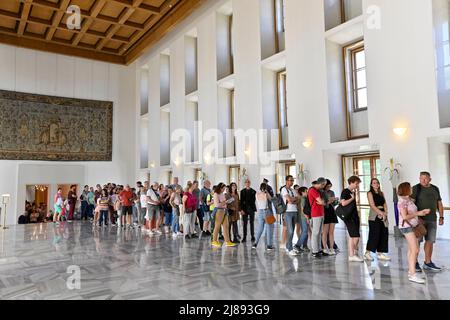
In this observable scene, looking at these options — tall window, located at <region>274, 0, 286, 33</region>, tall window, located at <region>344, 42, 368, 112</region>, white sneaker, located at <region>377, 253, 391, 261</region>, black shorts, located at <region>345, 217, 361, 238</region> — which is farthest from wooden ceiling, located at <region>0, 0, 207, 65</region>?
white sneaker, located at <region>377, 253, 391, 261</region>

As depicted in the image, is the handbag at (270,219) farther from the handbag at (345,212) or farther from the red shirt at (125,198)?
the red shirt at (125,198)

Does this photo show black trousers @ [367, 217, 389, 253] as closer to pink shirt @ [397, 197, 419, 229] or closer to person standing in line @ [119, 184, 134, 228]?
pink shirt @ [397, 197, 419, 229]

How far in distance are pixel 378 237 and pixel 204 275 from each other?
294 centimetres

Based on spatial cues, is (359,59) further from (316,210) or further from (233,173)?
(233,173)

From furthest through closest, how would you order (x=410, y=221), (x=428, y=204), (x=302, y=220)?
(x=302, y=220), (x=428, y=204), (x=410, y=221)

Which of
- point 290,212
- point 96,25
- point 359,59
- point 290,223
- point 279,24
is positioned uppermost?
point 96,25

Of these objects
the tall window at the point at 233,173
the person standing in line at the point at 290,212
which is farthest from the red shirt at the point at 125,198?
the person standing in line at the point at 290,212

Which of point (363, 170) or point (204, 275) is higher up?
point (363, 170)

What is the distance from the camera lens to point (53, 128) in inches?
794

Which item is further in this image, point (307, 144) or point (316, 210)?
point (307, 144)

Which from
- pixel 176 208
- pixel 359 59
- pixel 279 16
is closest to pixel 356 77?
pixel 359 59
